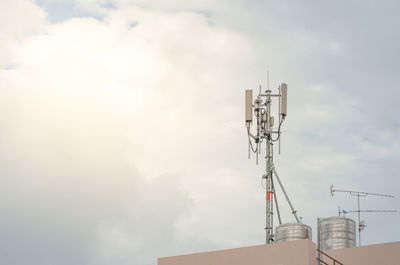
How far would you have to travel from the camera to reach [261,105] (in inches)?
1235

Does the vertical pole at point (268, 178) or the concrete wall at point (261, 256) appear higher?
the vertical pole at point (268, 178)

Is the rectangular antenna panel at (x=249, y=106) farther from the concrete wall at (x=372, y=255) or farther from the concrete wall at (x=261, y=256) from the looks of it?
the concrete wall at (x=261, y=256)

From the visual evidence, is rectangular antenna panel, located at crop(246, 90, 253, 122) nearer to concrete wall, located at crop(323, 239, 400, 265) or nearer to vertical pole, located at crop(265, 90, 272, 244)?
vertical pole, located at crop(265, 90, 272, 244)

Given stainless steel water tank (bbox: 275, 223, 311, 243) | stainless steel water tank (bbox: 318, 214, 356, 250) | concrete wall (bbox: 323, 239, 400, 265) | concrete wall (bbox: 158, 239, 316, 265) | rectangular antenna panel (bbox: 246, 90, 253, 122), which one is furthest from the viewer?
rectangular antenna panel (bbox: 246, 90, 253, 122)

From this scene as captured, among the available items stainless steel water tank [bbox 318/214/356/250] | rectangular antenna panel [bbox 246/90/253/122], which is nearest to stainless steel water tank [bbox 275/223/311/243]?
stainless steel water tank [bbox 318/214/356/250]

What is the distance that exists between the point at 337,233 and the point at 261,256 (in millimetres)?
5845

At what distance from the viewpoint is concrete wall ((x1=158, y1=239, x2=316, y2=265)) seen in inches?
894

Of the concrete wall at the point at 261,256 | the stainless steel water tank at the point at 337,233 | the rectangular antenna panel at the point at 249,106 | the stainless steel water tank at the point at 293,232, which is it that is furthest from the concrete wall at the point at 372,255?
the rectangular antenna panel at the point at 249,106

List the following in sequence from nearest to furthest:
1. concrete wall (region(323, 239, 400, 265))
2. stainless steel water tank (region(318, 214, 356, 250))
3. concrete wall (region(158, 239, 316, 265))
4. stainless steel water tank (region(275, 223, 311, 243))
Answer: concrete wall (region(158, 239, 316, 265)), concrete wall (region(323, 239, 400, 265)), stainless steel water tank (region(275, 223, 311, 243)), stainless steel water tank (region(318, 214, 356, 250))

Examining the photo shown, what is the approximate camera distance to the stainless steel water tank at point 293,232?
83.5 feet

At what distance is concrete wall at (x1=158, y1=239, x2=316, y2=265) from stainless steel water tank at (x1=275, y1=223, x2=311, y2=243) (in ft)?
6.69

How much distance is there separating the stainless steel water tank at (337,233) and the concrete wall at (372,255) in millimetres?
1056

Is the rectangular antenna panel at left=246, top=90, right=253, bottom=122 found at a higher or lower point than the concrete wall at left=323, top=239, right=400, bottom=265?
higher

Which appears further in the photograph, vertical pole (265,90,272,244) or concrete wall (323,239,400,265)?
vertical pole (265,90,272,244)
